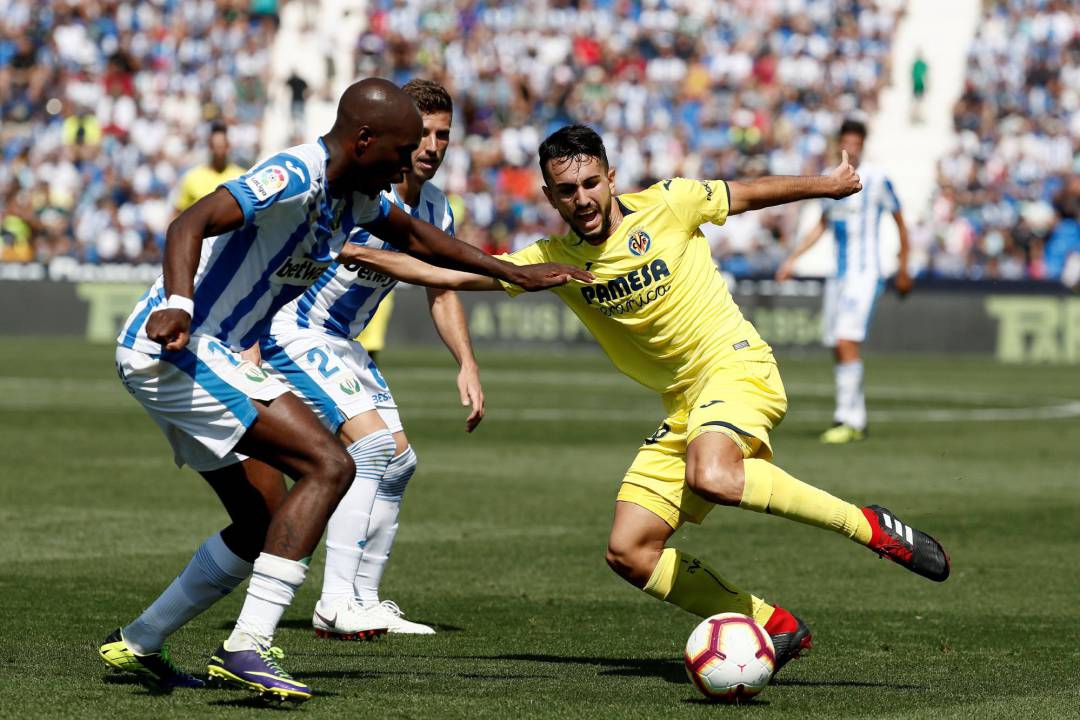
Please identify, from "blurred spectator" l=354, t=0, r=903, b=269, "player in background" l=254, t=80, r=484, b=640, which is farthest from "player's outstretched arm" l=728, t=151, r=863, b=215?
"blurred spectator" l=354, t=0, r=903, b=269

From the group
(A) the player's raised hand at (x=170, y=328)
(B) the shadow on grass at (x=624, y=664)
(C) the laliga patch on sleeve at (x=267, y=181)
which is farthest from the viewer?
(B) the shadow on grass at (x=624, y=664)

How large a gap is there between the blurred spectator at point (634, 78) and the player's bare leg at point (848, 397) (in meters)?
17.4

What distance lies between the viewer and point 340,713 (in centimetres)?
571

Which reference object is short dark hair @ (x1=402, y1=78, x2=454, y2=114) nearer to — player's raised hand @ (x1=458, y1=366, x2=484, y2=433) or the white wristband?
player's raised hand @ (x1=458, y1=366, x2=484, y2=433)

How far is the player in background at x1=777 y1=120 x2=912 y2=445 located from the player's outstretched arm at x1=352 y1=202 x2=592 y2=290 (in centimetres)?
1019

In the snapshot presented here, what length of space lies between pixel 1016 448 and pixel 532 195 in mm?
19611

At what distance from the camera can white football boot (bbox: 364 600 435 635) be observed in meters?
7.73

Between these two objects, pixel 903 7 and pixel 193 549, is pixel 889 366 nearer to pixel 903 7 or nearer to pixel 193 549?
pixel 903 7

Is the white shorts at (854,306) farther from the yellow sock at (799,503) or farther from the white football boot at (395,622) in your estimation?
the yellow sock at (799,503)

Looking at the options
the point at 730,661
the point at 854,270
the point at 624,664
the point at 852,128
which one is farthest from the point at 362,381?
the point at 854,270

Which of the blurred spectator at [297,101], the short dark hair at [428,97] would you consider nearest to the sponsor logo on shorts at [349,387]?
the short dark hair at [428,97]

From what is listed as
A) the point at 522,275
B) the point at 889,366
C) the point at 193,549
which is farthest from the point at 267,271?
the point at 889,366

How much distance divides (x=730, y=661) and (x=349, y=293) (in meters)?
3.08

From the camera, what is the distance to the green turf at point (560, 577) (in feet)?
20.3
